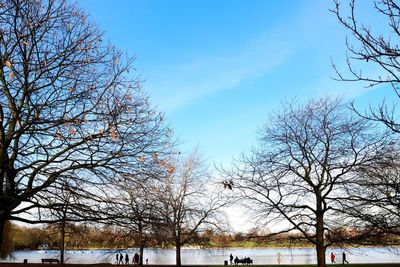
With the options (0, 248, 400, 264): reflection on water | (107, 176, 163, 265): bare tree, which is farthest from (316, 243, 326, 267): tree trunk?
(107, 176, 163, 265): bare tree

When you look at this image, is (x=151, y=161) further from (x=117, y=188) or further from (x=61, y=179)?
(x=61, y=179)

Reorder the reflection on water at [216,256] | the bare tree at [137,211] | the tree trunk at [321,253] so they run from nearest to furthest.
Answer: the bare tree at [137,211], the tree trunk at [321,253], the reflection on water at [216,256]

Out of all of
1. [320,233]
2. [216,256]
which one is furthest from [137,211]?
[216,256]

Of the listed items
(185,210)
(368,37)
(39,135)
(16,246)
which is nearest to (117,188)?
(39,135)

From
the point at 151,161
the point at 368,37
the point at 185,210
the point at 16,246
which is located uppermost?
the point at 368,37

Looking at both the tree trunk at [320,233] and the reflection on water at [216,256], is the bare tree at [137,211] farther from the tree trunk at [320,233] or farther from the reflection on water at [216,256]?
the tree trunk at [320,233]

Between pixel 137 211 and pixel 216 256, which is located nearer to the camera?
pixel 137 211

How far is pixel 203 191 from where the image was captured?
93.0 feet

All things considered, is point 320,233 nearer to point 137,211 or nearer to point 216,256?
point 137,211

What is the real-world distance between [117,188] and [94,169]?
2.51 feet

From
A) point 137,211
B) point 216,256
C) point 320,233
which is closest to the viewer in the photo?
point 137,211

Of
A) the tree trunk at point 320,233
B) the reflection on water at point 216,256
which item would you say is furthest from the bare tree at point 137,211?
the tree trunk at point 320,233

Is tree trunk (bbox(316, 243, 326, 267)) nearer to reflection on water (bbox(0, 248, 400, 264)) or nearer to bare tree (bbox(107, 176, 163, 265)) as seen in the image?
reflection on water (bbox(0, 248, 400, 264))

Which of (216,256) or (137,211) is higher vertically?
(137,211)
